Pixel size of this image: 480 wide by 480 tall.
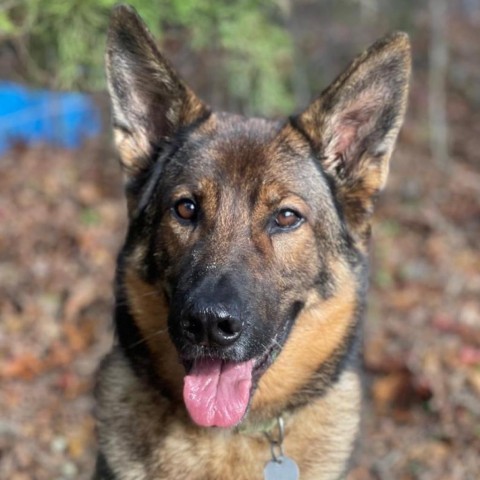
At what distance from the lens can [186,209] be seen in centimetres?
350

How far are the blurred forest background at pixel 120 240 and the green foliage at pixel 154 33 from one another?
17mm

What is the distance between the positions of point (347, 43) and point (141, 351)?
11.3 meters

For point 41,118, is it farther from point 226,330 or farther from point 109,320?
point 226,330

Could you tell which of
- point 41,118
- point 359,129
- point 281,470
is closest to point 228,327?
point 281,470

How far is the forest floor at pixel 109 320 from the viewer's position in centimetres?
497

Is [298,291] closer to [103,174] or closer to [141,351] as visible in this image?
[141,351]

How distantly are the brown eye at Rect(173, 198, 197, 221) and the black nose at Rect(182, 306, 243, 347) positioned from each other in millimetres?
628

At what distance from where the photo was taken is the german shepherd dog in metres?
3.33

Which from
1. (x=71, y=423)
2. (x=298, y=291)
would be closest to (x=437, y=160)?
(x=71, y=423)

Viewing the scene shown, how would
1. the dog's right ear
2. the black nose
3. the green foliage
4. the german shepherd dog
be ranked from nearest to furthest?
the black nose
the german shepherd dog
the dog's right ear
the green foliage

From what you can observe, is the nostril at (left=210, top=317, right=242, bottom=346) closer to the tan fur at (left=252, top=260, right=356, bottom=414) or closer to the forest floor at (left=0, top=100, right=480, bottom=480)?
the tan fur at (left=252, top=260, right=356, bottom=414)

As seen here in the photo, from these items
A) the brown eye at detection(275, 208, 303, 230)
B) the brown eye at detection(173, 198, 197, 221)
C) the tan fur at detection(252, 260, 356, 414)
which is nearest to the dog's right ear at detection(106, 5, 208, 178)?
the brown eye at detection(173, 198, 197, 221)

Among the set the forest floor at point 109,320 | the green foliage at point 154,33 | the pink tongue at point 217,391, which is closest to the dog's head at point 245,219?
the pink tongue at point 217,391

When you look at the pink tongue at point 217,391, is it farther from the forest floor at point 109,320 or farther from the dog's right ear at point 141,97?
the forest floor at point 109,320
